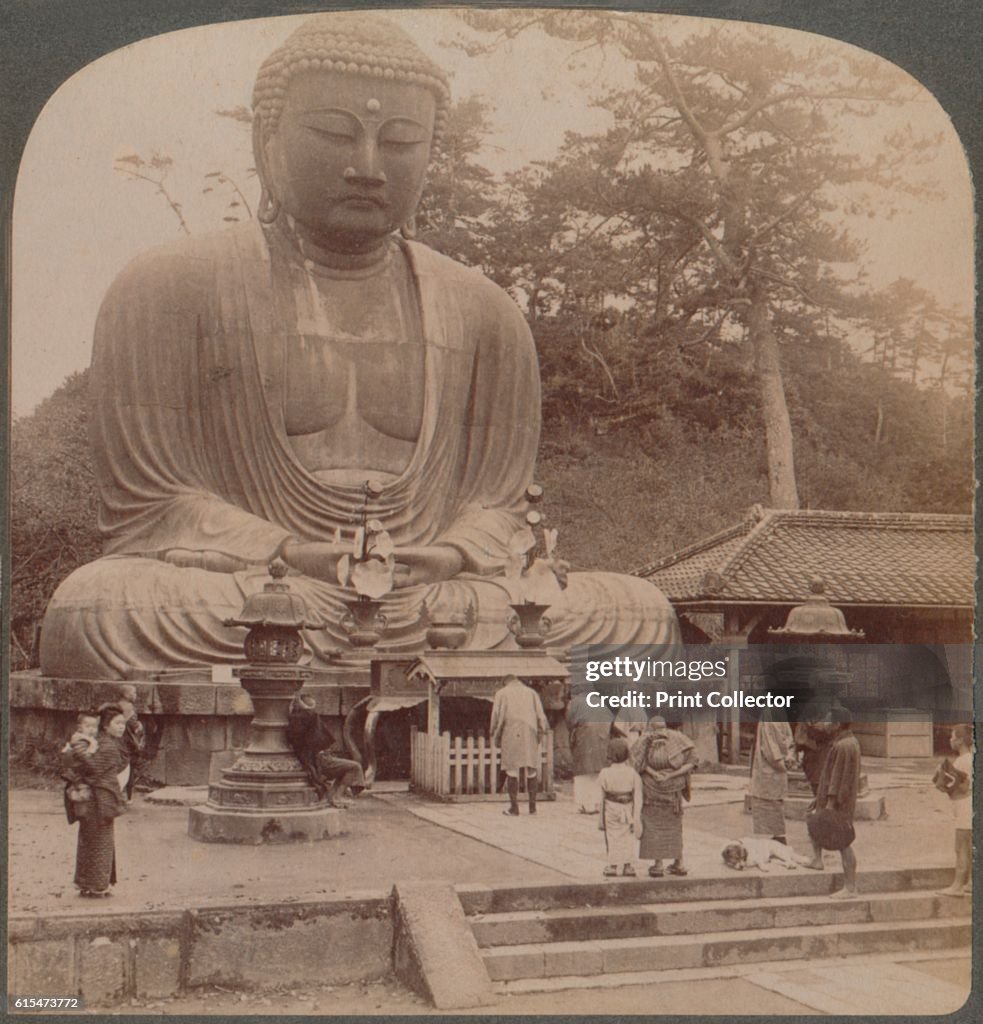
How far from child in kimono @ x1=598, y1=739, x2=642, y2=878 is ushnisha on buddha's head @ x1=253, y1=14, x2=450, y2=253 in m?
3.42

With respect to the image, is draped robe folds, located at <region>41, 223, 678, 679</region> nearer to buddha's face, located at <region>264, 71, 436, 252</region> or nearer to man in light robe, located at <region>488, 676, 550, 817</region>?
buddha's face, located at <region>264, 71, 436, 252</region>

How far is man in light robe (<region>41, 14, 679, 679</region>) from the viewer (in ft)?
25.9

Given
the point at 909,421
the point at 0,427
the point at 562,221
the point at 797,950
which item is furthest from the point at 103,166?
the point at 797,950

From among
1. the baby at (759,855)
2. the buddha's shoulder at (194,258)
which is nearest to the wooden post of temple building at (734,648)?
the baby at (759,855)

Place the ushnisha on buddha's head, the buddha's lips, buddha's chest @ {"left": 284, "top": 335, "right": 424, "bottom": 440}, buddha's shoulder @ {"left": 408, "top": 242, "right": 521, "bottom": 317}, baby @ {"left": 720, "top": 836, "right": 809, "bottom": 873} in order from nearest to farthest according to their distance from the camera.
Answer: baby @ {"left": 720, "top": 836, "right": 809, "bottom": 873}
the ushnisha on buddha's head
the buddha's lips
buddha's chest @ {"left": 284, "top": 335, "right": 424, "bottom": 440}
buddha's shoulder @ {"left": 408, "top": 242, "right": 521, "bottom": 317}

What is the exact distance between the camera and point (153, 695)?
7.37 m

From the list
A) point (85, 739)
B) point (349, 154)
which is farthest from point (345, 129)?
point (85, 739)

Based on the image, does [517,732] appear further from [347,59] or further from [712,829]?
[347,59]

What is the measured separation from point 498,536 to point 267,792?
294 centimetres

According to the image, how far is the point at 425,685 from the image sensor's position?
739 cm

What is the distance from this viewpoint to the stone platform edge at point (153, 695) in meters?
7.30

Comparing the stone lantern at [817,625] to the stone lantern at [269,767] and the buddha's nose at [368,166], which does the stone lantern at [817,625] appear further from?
the buddha's nose at [368,166]

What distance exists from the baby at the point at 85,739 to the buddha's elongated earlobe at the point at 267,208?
10.6ft

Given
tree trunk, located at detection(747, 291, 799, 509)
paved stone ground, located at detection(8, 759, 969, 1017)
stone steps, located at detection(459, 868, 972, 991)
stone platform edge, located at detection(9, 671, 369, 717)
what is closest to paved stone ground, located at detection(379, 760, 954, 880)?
paved stone ground, located at detection(8, 759, 969, 1017)
